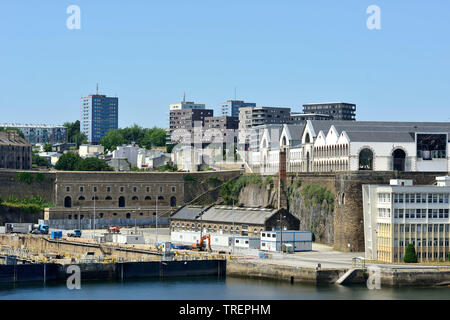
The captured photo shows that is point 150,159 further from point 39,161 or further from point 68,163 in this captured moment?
point 68,163

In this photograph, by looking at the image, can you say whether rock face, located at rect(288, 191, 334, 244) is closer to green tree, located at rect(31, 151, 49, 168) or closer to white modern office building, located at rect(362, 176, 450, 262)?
white modern office building, located at rect(362, 176, 450, 262)

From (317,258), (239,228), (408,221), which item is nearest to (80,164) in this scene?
(239,228)

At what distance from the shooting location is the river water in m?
69.5

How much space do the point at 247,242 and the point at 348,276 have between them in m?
20.7

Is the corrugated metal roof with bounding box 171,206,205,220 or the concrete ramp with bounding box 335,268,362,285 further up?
the corrugated metal roof with bounding box 171,206,205,220

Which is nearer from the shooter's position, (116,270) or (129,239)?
(116,270)

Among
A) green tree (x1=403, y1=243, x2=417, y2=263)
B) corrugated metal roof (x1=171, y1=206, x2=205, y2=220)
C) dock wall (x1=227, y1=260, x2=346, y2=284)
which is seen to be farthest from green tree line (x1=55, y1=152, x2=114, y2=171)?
green tree (x1=403, y1=243, x2=417, y2=263)

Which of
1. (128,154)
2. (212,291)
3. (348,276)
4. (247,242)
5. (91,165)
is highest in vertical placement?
(128,154)

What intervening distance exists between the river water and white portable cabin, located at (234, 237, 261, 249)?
566 inches

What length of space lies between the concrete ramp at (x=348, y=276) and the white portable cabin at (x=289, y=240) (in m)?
15.5

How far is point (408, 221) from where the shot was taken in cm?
7938

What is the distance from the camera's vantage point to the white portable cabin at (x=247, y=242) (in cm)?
9400
